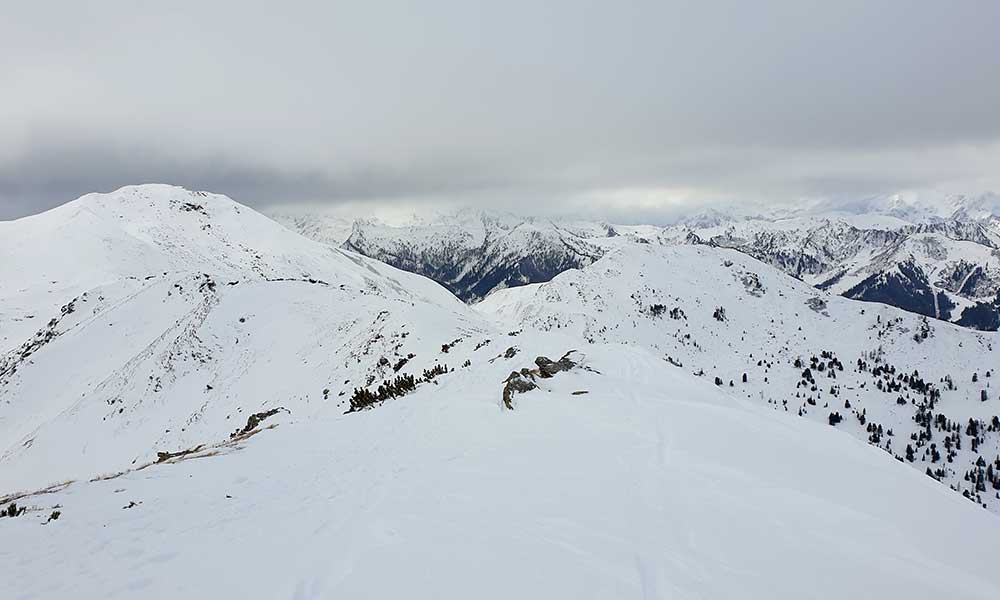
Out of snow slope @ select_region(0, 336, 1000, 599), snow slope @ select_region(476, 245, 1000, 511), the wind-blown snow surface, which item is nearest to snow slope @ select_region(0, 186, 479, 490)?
the wind-blown snow surface

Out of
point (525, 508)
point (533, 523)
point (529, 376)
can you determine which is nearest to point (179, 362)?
point (529, 376)

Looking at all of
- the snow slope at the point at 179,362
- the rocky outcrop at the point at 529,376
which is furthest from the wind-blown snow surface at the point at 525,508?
the snow slope at the point at 179,362

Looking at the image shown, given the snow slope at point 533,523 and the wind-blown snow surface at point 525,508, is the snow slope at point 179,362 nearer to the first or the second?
the wind-blown snow surface at point 525,508

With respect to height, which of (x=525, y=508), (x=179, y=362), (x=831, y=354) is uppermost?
(x=525, y=508)

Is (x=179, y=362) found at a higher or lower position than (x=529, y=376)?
lower

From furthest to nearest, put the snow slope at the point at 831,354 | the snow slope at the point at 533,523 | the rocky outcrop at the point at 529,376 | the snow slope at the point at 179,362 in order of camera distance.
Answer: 1. the snow slope at the point at 831,354
2. the snow slope at the point at 179,362
3. the rocky outcrop at the point at 529,376
4. the snow slope at the point at 533,523

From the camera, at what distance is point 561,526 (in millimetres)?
7941

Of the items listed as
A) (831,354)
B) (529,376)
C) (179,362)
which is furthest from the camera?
(831,354)

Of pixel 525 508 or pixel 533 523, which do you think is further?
pixel 525 508

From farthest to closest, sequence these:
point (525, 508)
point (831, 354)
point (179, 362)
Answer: point (831, 354)
point (179, 362)
point (525, 508)

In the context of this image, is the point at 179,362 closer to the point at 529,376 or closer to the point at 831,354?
the point at 529,376

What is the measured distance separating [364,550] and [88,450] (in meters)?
46.1

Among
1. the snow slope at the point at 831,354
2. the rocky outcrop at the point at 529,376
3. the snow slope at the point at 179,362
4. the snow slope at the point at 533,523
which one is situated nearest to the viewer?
the snow slope at the point at 533,523

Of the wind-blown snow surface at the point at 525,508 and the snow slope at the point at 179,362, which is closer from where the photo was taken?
the wind-blown snow surface at the point at 525,508
